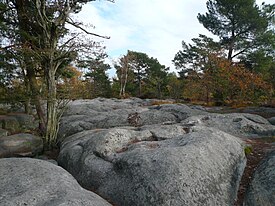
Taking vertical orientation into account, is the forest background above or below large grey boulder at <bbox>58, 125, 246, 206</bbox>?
above

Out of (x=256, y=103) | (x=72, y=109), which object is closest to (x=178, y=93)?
(x=256, y=103)

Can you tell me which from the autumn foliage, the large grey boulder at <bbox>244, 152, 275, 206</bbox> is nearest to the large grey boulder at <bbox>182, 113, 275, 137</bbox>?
the large grey boulder at <bbox>244, 152, 275, 206</bbox>

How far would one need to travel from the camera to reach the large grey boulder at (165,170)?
423 cm

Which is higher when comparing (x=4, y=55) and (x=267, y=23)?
(x=267, y=23)

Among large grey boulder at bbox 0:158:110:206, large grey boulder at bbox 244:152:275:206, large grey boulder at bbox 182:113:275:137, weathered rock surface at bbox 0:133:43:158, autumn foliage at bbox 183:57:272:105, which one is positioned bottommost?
weathered rock surface at bbox 0:133:43:158

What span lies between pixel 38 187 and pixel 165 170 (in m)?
2.37

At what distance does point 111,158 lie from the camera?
563 cm

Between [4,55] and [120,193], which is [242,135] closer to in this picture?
[120,193]

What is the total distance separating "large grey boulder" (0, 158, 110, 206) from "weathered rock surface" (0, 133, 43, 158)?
4.36 meters

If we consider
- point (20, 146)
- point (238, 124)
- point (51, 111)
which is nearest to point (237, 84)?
point (238, 124)

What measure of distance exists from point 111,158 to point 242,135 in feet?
17.1

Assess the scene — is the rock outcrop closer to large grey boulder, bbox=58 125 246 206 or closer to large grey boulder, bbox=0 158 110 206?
large grey boulder, bbox=58 125 246 206

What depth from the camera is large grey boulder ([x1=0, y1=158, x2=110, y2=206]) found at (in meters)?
3.85

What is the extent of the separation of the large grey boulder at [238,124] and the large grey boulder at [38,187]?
531 cm
